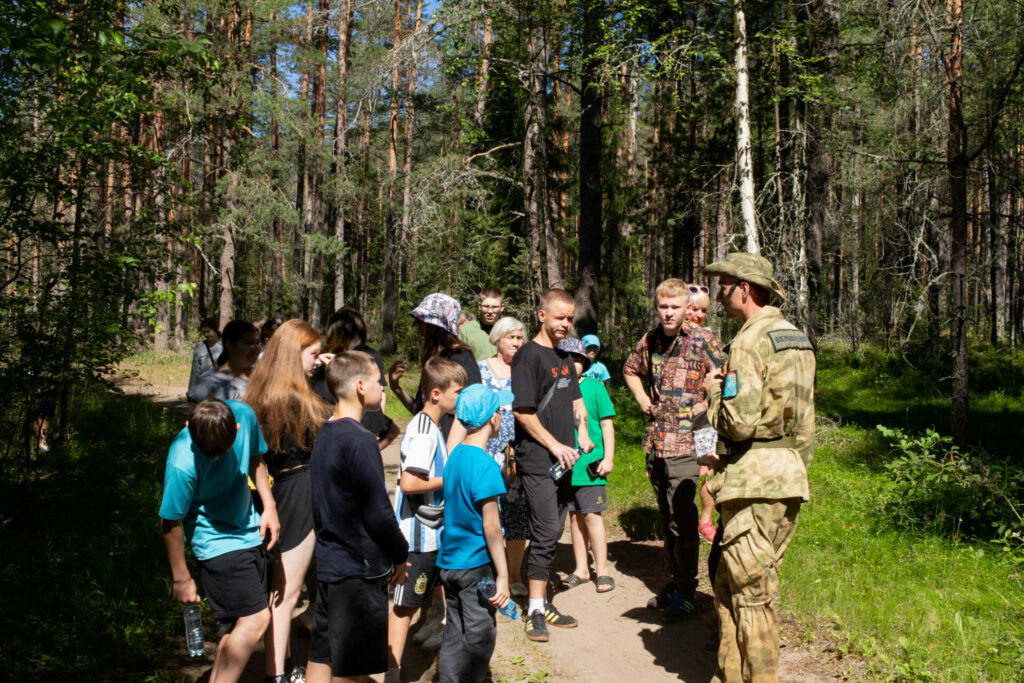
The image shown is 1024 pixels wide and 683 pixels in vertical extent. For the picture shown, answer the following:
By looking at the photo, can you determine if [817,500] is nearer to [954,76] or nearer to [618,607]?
[618,607]

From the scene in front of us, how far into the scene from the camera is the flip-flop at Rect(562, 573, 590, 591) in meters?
5.80

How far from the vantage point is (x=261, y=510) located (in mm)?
3664

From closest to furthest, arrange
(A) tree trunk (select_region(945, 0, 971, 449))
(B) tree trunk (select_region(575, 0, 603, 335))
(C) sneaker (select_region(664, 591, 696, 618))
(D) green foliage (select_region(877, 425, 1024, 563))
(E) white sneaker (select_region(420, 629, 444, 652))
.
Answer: (E) white sneaker (select_region(420, 629, 444, 652)) → (C) sneaker (select_region(664, 591, 696, 618)) → (D) green foliage (select_region(877, 425, 1024, 563)) → (A) tree trunk (select_region(945, 0, 971, 449)) → (B) tree trunk (select_region(575, 0, 603, 335))

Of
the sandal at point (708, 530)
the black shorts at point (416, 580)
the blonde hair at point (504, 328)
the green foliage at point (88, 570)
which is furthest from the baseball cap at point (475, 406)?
the green foliage at point (88, 570)

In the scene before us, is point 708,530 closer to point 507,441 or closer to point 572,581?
point 572,581

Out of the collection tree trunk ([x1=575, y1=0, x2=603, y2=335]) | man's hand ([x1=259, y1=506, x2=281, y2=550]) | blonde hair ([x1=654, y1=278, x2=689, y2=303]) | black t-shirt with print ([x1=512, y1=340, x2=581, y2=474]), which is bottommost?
man's hand ([x1=259, y1=506, x2=281, y2=550])

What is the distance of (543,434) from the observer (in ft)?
15.8

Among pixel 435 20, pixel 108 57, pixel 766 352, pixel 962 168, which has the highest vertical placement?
pixel 435 20

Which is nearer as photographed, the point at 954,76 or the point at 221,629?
the point at 221,629

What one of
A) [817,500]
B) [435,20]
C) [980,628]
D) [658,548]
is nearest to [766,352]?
[980,628]

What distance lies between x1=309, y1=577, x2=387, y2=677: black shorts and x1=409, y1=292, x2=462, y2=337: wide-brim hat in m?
1.90

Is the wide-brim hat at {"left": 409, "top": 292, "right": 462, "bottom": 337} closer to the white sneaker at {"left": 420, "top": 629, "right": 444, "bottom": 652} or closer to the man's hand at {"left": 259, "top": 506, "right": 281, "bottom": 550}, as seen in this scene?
→ the man's hand at {"left": 259, "top": 506, "right": 281, "bottom": 550}

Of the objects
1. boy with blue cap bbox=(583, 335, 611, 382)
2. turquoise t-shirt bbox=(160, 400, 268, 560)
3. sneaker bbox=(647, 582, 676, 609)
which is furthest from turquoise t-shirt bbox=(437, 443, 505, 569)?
boy with blue cap bbox=(583, 335, 611, 382)

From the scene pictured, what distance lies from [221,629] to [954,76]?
32.3ft
